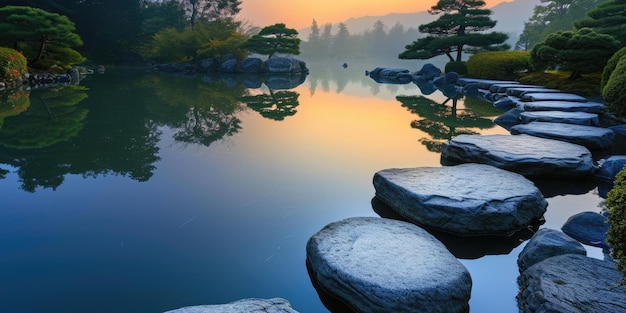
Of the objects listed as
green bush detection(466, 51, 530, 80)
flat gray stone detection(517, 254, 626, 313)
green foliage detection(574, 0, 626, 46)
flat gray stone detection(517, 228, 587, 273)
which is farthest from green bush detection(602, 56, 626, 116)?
green bush detection(466, 51, 530, 80)

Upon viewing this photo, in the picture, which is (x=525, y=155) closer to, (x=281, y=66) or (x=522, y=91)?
(x=522, y=91)

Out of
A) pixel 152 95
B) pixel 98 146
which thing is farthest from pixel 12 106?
pixel 98 146

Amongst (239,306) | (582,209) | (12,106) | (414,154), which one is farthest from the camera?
(12,106)

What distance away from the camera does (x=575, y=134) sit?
14.6 feet

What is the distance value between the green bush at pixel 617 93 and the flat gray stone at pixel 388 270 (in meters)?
5.12

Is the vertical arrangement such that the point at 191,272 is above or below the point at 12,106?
below

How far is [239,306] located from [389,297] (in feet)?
2.00

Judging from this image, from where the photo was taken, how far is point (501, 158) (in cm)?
349

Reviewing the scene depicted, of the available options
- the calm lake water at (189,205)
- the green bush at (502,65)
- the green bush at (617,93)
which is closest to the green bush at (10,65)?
the calm lake water at (189,205)

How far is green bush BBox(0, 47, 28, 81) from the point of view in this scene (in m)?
9.73

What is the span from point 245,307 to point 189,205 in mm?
1459

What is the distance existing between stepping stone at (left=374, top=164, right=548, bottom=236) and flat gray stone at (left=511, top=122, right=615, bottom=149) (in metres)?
1.94

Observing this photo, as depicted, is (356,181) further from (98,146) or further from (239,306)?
(98,146)

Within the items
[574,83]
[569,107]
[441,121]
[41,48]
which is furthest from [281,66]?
[569,107]
